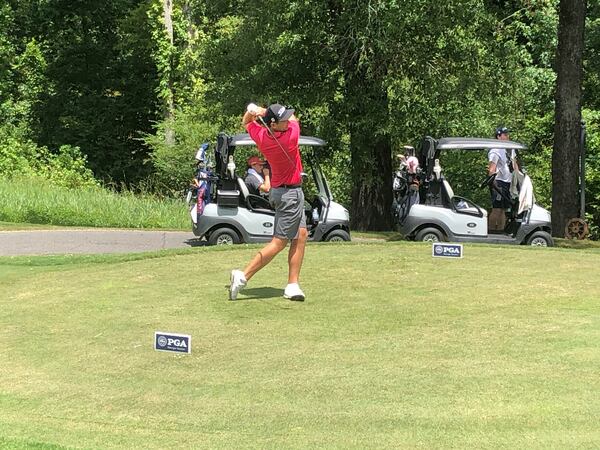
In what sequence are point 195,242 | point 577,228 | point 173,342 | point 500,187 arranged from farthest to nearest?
1. point 577,228
2. point 195,242
3. point 500,187
4. point 173,342

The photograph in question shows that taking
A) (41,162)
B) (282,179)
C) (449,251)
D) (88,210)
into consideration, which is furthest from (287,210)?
(41,162)

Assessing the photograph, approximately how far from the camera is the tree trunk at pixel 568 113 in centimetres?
1609

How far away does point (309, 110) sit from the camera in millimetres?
19719

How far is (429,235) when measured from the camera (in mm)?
13391

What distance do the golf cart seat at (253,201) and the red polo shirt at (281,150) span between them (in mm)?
5721

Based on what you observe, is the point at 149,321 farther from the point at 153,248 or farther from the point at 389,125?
the point at 389,125

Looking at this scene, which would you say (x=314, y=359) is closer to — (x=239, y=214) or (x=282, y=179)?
(x=282, y=179)

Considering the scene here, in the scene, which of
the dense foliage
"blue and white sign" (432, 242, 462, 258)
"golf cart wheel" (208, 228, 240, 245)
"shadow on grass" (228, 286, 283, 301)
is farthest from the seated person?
"shadow on grass" (228, 286, 283, 301)

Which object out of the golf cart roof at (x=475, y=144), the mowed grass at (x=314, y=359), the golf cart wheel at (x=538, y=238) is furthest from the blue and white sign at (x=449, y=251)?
the golf cart wheel at (x=538, y=238)

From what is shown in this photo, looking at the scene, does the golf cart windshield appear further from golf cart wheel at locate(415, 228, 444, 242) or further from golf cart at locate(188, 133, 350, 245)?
golf cart at locate(188, 133, 350, 245)

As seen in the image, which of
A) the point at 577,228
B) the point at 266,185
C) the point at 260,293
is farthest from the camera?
the point at 577,228

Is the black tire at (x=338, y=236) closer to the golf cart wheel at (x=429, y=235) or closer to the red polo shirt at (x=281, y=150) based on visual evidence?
the golf cart wheel at (x=429, y=235)

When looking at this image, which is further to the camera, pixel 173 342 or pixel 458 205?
pixel 458 205

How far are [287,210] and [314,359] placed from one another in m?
2.23
